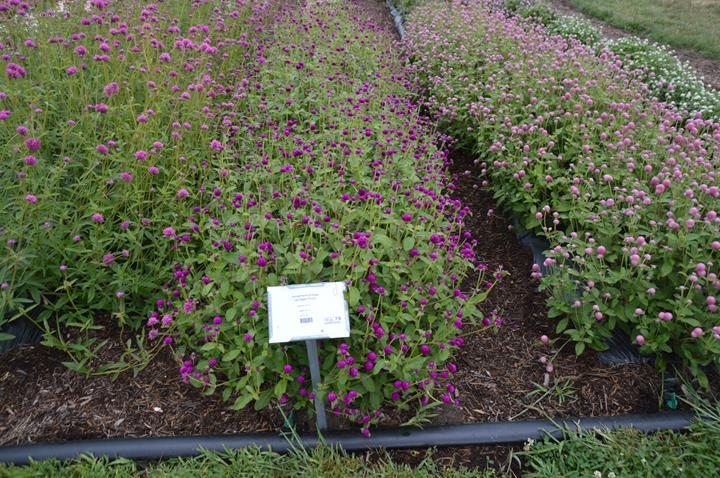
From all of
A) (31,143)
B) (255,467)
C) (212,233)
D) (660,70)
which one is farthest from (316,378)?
(660,70)

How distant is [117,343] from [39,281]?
0.48 metres

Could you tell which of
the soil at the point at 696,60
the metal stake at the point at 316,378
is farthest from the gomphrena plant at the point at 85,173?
the soil at the point at 696,60

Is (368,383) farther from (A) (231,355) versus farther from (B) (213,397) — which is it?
(B) (213,397)

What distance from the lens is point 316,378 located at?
1993 millimetres

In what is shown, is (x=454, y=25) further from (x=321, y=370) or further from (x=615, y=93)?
(x=321, y=370)

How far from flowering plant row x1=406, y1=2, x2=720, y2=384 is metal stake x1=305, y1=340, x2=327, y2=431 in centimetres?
136

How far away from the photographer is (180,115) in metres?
3.39

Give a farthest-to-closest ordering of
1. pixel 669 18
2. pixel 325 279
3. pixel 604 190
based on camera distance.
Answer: pixel 669 18, pixel 604 190, pixel 325 279

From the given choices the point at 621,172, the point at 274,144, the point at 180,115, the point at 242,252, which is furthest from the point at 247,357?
the point at 621,172

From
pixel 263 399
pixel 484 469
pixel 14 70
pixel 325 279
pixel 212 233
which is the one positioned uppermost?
pixel 14 70

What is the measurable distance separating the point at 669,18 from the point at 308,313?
10.6m

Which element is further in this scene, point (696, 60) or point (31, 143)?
point (696, 60)

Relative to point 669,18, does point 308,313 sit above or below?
above

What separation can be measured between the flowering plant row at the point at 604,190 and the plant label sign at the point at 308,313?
1312 mm
